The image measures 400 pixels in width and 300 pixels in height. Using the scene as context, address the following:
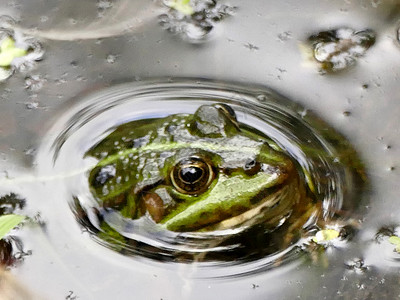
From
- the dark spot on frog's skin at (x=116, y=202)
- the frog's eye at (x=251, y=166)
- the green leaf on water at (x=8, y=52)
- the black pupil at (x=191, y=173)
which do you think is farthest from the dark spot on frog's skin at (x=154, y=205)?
the green leaf on water at (x=8, y=52)

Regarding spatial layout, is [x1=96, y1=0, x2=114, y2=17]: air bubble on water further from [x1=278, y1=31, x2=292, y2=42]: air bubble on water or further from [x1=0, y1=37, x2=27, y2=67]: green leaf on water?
[x1=278, y1=31, x2=292, y2=42]: air bubble on water

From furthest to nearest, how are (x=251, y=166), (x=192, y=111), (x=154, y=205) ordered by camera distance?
(x=192, y=111) < (x=154, y=205) < (x=251, y=166)

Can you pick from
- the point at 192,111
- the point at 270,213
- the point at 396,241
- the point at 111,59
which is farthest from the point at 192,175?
the point at 111,59

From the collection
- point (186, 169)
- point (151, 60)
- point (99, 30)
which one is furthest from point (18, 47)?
point (186, 169)

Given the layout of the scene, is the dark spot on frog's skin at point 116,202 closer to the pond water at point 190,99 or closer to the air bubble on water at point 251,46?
the pond water at point 190,99

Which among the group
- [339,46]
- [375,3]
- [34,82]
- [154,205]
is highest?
[375,3]

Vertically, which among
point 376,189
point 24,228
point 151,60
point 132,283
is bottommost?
point 132,283

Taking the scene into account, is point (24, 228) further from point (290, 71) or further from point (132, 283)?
point (290, 71)

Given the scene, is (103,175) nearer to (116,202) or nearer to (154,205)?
(116,202)
